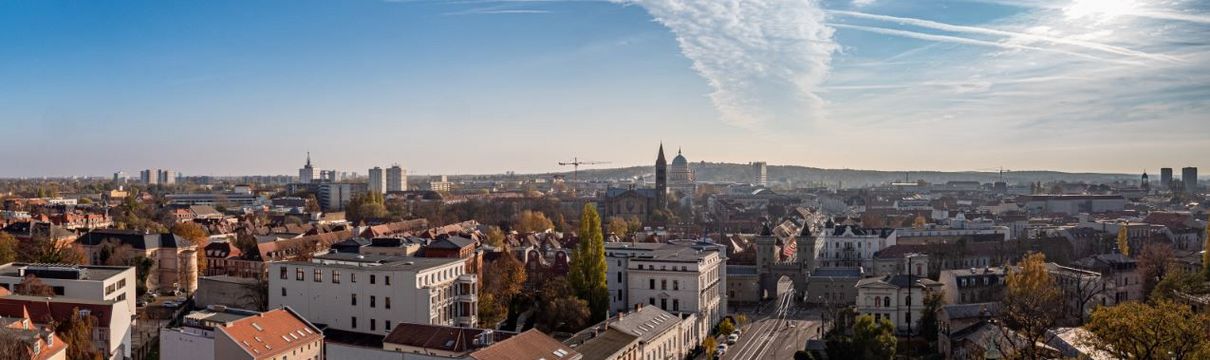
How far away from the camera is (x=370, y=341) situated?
1203 inches

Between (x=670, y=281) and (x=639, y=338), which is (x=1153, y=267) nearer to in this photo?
(x=670, y=281)

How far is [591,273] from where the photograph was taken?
36.1 metres

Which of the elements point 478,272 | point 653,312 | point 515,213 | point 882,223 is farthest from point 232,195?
point 653,312

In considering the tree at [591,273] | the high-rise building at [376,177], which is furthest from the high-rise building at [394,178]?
the tree at [591,273]

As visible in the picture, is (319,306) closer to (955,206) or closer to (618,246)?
(618,246)

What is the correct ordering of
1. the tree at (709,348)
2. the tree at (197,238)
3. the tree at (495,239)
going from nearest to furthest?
the tree at (709,348) → the tree at (197,238) → the tree at (495,239)

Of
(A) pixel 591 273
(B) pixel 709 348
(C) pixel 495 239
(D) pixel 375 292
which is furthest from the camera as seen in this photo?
(C) pixel 495 239

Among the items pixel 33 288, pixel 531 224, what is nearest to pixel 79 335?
pixel 33 288

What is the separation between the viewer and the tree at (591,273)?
1403 inches

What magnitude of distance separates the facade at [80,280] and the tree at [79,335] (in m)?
3.74

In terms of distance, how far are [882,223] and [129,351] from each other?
2661 inches

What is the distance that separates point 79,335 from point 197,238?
2696 centimetres

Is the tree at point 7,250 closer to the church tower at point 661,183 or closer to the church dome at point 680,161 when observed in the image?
the church tower at point 661,183

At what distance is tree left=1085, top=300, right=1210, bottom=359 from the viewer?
1658 centimetres
